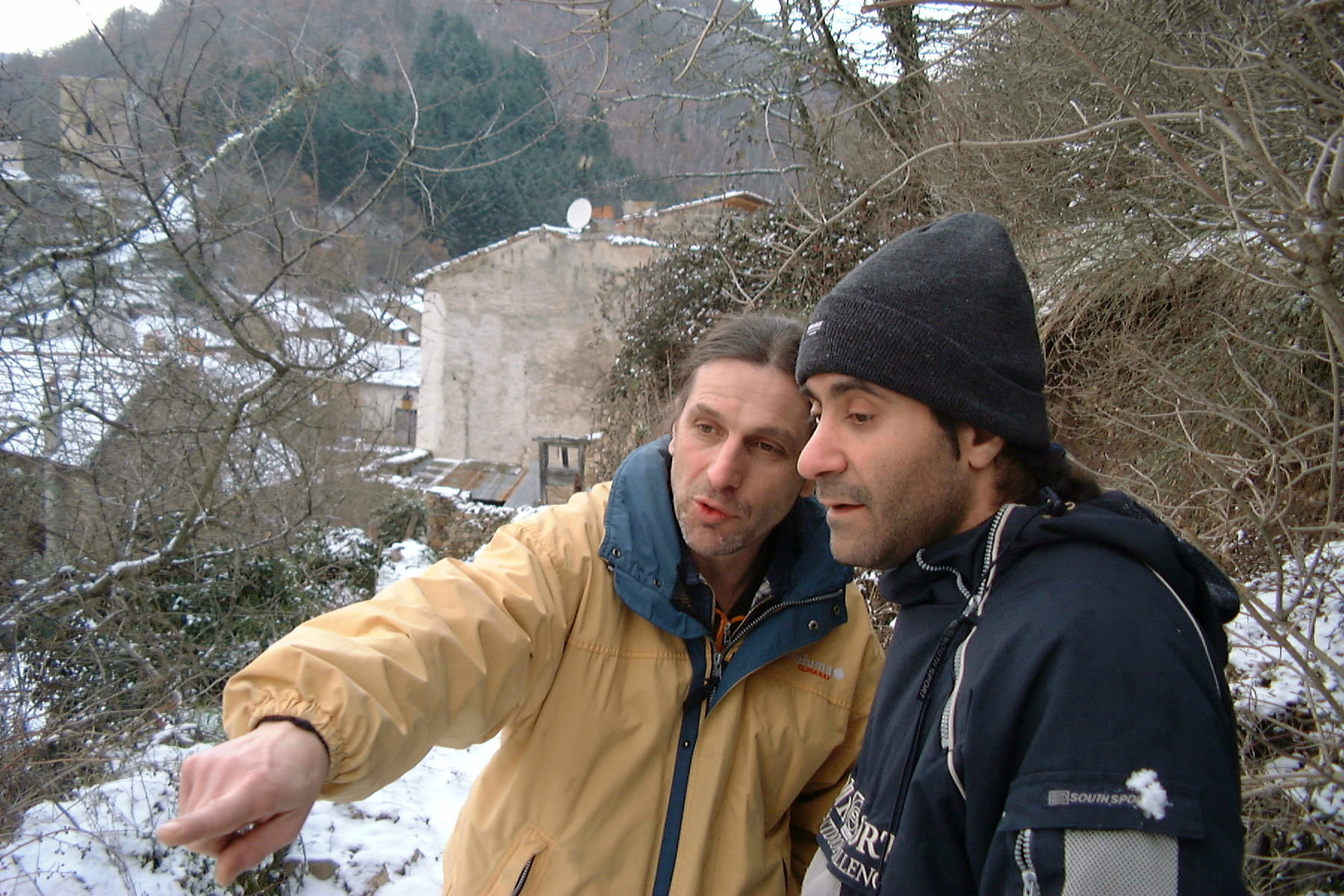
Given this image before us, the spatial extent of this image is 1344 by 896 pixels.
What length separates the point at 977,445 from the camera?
50.6 inches

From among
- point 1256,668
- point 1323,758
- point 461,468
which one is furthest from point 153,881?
point 461,468

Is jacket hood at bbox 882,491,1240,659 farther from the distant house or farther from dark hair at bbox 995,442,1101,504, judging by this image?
the distant house

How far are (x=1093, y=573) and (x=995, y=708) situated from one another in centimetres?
21

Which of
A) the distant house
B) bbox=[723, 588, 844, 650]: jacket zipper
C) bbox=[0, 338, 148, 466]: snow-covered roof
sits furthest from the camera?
the distant house

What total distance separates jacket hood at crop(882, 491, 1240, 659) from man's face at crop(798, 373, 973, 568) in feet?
0.14

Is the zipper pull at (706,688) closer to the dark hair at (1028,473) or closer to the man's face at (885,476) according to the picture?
the man's face at (885,476)

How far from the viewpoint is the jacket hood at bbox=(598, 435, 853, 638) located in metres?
1.62

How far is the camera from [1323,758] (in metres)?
2.64


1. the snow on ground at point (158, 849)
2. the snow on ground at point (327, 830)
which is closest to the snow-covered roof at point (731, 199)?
the snow on ground at point (327, 830)

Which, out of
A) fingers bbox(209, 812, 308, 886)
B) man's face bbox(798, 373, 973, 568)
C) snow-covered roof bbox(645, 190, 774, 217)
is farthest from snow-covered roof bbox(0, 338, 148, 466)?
man's face bbox(798, 373, 973, 568)

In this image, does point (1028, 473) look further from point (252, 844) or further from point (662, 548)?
point (252, 844)

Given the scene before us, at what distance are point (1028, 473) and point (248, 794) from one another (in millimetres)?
1190

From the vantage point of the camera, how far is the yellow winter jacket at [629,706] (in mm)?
1477

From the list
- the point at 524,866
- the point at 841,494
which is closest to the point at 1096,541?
the point at 841,494
